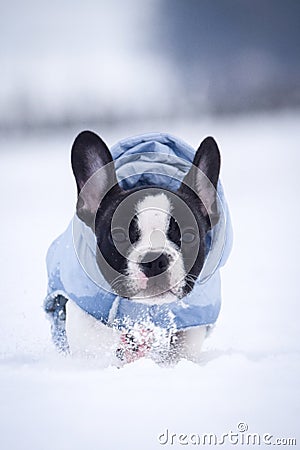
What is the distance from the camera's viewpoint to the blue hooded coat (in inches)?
50.9

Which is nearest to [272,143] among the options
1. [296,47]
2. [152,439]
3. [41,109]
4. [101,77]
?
[296,47]

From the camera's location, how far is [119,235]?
127cm

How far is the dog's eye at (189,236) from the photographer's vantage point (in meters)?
1.28

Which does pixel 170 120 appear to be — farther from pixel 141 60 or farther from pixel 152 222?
pixel 152 222

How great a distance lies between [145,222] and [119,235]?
0.05 meters

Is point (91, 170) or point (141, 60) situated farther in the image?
point (141, 60)

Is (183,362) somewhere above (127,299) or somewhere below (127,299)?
below

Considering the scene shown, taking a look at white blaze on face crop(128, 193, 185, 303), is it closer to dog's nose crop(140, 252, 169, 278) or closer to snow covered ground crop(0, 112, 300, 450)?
dog's nose crop(140, 252, 169, 278)

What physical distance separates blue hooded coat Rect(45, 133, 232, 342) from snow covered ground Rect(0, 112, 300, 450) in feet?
0.34

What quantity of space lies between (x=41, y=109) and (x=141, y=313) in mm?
593

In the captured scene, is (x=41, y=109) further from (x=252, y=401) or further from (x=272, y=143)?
(x=252, y=401)

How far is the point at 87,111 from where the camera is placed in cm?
168

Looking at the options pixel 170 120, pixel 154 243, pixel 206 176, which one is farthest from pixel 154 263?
pixel 170 120

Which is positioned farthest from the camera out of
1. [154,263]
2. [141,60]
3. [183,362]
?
[141,60]
